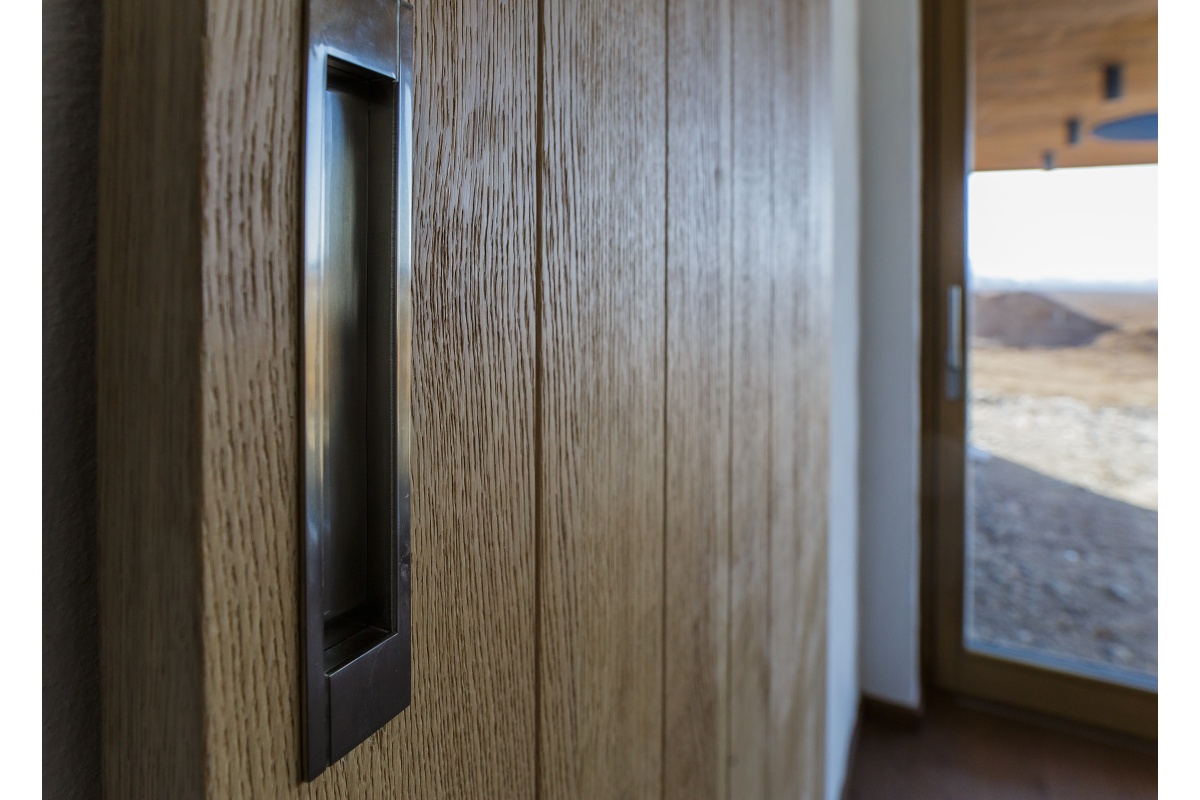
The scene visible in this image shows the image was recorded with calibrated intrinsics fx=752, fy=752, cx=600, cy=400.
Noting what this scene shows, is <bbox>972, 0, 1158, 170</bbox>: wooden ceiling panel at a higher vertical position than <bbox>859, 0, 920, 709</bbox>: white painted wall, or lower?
higher

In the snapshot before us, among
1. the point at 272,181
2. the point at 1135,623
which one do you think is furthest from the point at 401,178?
the point at 1135,623

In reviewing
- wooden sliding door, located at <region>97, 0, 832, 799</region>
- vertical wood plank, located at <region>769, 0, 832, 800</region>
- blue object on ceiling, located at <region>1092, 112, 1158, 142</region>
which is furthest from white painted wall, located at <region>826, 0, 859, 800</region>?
wooden sliding door, located at <region>97, 0, 832, 799</region>

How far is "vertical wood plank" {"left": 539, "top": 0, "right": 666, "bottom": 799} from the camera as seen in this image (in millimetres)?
431

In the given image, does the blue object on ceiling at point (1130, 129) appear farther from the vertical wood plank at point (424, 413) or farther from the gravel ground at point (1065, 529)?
the vertical wood plank at point (424, 413)

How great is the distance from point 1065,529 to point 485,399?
7.33 feet

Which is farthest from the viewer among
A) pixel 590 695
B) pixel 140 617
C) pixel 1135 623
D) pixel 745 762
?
pixel 1135 623

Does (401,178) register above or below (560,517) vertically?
above

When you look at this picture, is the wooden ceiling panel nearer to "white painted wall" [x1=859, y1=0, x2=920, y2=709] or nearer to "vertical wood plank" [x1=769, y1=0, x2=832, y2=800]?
"white painted wall" [x1=859, y1=0, x2=920, y2=709]

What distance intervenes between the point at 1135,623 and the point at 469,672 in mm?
2312

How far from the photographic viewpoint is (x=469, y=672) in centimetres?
37

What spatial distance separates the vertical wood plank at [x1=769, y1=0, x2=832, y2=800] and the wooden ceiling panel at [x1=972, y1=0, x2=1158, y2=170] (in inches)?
43.9

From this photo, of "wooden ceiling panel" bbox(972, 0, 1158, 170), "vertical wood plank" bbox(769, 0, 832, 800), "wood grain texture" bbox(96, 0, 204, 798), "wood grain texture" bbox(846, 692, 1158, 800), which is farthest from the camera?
"wooden ceiling panel" bbox(972, 0, 1158, 170)

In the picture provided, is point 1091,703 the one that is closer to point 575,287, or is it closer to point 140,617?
point 575,287

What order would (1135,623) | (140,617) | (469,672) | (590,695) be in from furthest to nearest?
(1135,623) → (590,695) → (469,672) → (140,617)
